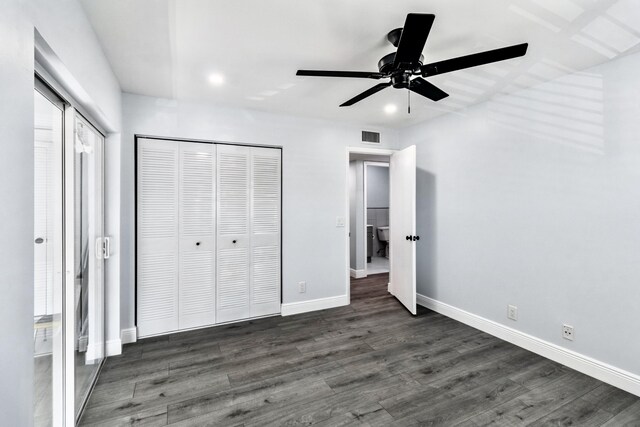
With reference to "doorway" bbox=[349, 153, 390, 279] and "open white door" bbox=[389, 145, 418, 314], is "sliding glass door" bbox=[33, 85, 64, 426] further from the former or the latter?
"doorway" bbox=[349, 153, 390, 279]

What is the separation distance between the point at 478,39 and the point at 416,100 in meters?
1.16

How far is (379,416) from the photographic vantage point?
6.31ft

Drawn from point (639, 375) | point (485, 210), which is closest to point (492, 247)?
point (485, 210)

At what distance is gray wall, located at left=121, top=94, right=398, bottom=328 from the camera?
2.96 meters

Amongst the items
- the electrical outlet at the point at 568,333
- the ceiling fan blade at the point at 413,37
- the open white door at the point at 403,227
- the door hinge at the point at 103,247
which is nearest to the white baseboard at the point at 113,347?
the door hinge at the point at 103,247

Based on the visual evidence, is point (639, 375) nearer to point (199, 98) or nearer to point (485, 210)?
point (485, 210)

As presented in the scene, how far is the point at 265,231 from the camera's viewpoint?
3584 mm

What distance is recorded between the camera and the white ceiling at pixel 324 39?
168cm

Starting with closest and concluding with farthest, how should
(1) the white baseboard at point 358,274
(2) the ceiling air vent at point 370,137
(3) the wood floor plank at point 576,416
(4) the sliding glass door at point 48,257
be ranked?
(4) the sliding glass door at point 48,257, (3) the wood floor plank at point 576,416, (2) the ceiling air vent at point 370,137, (1) the white baseboard at point 358,274

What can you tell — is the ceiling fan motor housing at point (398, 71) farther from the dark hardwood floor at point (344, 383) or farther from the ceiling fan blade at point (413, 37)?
the dark hardwood floor at point (344, 383)

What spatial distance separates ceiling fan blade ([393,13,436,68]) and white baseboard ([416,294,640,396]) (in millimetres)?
2728

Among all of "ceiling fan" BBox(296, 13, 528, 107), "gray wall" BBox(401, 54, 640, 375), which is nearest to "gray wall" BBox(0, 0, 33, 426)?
"ceiling fan" BBox(296, 13, 528, 107)

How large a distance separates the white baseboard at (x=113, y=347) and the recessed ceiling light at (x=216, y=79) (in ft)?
8.26

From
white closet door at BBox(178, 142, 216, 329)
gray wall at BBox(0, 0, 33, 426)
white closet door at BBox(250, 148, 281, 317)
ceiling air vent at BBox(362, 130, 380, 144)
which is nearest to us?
gray wall at BBox(0, 0, 33, 426)
